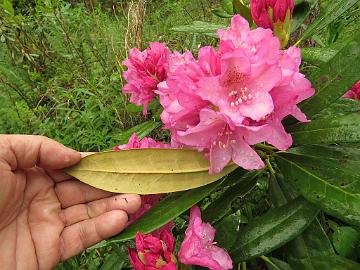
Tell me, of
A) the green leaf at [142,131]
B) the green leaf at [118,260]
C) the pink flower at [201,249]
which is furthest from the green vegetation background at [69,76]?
the pink flower at [201,249]

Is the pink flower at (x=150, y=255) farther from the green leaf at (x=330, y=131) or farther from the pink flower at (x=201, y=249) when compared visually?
the green leaf at (x=330, y=131)

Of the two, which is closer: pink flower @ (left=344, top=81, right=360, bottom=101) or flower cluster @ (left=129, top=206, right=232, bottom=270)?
flower cluster @ (left=129, top=206, right=232, bottom=270)

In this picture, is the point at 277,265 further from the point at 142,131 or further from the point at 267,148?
the point at 142,131

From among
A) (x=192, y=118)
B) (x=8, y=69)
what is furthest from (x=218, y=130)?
(x=8, y=69)

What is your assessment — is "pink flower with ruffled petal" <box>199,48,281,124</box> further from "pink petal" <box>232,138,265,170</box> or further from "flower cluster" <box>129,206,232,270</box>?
"flower cluster" <box>129,206,232,270</box>

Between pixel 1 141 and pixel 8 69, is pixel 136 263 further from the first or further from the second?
pixel 8 69

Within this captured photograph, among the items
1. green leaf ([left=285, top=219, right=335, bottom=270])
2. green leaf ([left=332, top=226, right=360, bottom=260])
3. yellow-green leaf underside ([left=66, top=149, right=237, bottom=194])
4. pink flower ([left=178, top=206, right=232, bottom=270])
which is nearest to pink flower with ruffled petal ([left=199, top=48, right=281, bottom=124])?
yellow-green leaf underside ([left=66, top=149, right=237, bottom=194])
